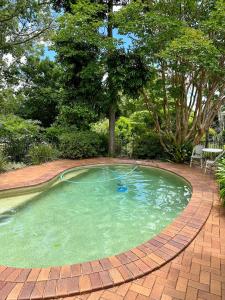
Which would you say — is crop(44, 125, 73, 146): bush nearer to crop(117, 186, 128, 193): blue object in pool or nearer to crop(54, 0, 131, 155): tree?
crop(54, 0, 131, 155): tree

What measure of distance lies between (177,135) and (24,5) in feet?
34.2

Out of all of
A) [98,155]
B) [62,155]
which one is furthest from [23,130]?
[98,155]

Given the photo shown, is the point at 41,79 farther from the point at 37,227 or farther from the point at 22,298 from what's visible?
the point at 22,298

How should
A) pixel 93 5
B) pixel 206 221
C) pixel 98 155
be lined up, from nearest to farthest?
1. pixel 206 221
2. pixel 93 5
3. pixel 98 155

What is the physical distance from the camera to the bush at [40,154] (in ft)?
29.1

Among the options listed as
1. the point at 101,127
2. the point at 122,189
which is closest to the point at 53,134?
the point at 101,127

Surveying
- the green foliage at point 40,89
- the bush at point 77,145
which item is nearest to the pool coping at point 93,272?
the bush at point 77,145

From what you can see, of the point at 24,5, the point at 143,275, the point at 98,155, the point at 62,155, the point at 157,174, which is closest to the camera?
the point at 143,275

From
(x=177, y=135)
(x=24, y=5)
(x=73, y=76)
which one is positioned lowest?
(x=177, y=135)

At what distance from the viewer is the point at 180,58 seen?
777 centimetres

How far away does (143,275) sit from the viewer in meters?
2.73

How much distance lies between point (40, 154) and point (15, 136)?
118 centimetres

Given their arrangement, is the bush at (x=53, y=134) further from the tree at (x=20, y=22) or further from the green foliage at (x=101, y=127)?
the tree at (x=20, y=22)

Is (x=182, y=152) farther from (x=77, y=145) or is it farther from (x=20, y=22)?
(x=20, y=22)
